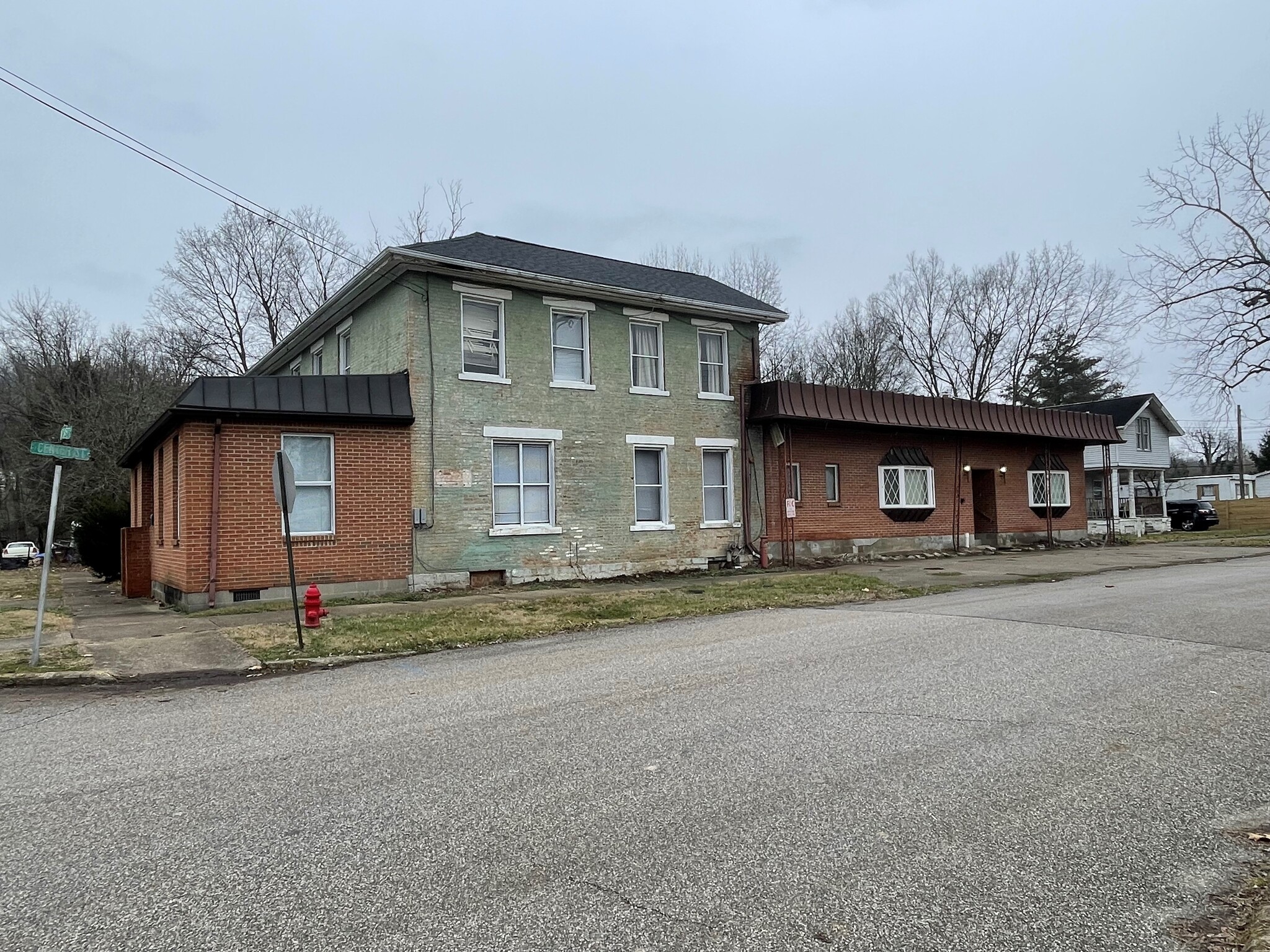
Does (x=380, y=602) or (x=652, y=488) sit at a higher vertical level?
(x=652, y=488)

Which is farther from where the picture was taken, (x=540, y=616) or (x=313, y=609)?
(x=540, y=616)

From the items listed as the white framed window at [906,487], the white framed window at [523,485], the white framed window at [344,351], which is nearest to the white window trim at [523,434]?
the white framed window at [523,485]

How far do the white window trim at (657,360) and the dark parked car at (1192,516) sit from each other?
33995 mm

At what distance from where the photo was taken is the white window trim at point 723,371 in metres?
19.9

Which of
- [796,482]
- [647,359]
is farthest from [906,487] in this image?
[647,359]

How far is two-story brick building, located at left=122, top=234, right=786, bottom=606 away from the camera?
14703 millimetres

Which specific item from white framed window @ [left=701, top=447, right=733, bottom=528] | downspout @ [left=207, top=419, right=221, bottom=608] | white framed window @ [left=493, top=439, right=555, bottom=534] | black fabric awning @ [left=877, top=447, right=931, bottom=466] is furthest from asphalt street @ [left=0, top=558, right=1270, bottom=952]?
black fabric awning @ [left=877, top=447, right=931, bottom=466]

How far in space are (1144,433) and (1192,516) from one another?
15.6 ft

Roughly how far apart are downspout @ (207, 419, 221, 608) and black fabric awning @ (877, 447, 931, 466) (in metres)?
16.1

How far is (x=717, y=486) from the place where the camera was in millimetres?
20266

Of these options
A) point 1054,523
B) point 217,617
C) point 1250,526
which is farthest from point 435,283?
point 1250,526

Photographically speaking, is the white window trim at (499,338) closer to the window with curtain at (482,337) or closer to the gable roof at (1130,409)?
the window with curtain at (482,337)

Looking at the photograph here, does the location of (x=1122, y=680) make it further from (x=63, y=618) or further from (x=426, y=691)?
(x=63, y=618)

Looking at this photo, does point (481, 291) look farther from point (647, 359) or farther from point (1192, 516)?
point (1192, 516)
